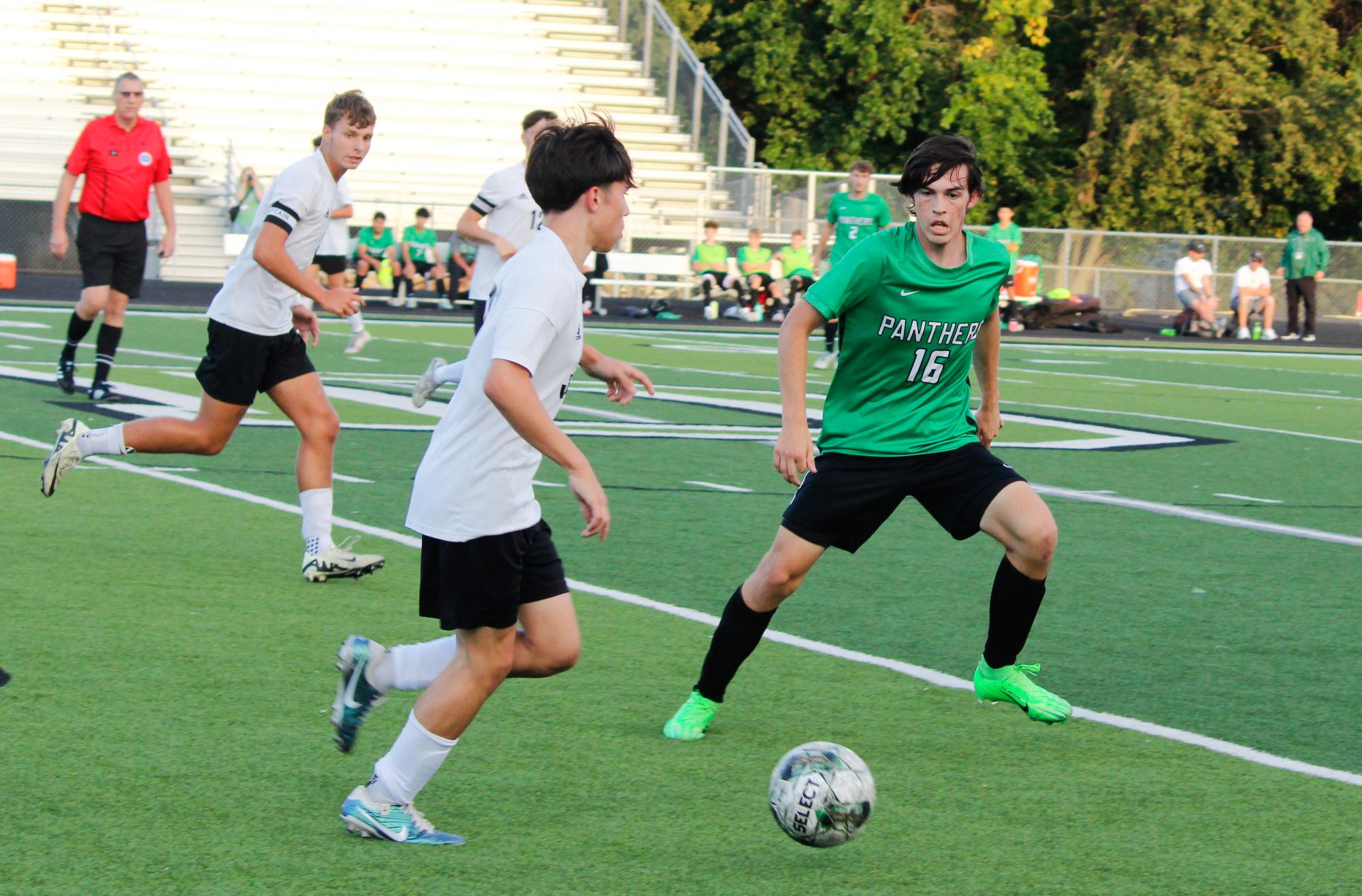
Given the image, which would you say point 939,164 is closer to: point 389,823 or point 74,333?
point 389,823

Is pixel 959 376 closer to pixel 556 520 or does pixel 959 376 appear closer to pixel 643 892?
pixel 643 892

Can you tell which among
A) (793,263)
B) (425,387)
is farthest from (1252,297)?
(425,387)

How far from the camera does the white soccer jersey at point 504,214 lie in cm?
1127

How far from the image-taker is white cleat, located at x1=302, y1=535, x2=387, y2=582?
734 cm

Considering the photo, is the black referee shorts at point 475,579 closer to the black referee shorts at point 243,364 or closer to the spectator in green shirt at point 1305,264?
the black referee shorts at point 243,364

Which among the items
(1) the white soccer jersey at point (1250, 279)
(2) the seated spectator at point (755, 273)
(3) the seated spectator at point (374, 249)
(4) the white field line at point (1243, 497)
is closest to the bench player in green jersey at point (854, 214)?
(4) the white field line at point (1243, 497)

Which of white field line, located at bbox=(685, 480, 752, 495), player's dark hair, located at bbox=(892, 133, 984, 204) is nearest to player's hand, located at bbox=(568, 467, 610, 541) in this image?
player's dark hair, located at bbox=(892, 133, 984, 204)

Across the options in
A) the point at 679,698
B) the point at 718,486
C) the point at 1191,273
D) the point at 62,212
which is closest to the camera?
the point at 679,698

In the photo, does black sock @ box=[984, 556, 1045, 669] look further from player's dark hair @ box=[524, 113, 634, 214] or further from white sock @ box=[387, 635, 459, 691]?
player's dark hair @ box=[524, 113, 634, 214]

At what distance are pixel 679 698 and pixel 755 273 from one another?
24.4m

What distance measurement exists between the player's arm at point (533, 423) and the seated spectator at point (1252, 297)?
2847 centimetres

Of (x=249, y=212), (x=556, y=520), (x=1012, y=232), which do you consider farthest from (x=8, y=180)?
(x=556, y=520)

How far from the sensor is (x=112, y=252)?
500 inches

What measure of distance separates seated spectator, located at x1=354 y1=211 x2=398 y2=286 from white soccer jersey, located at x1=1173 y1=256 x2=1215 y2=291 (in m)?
12.9
